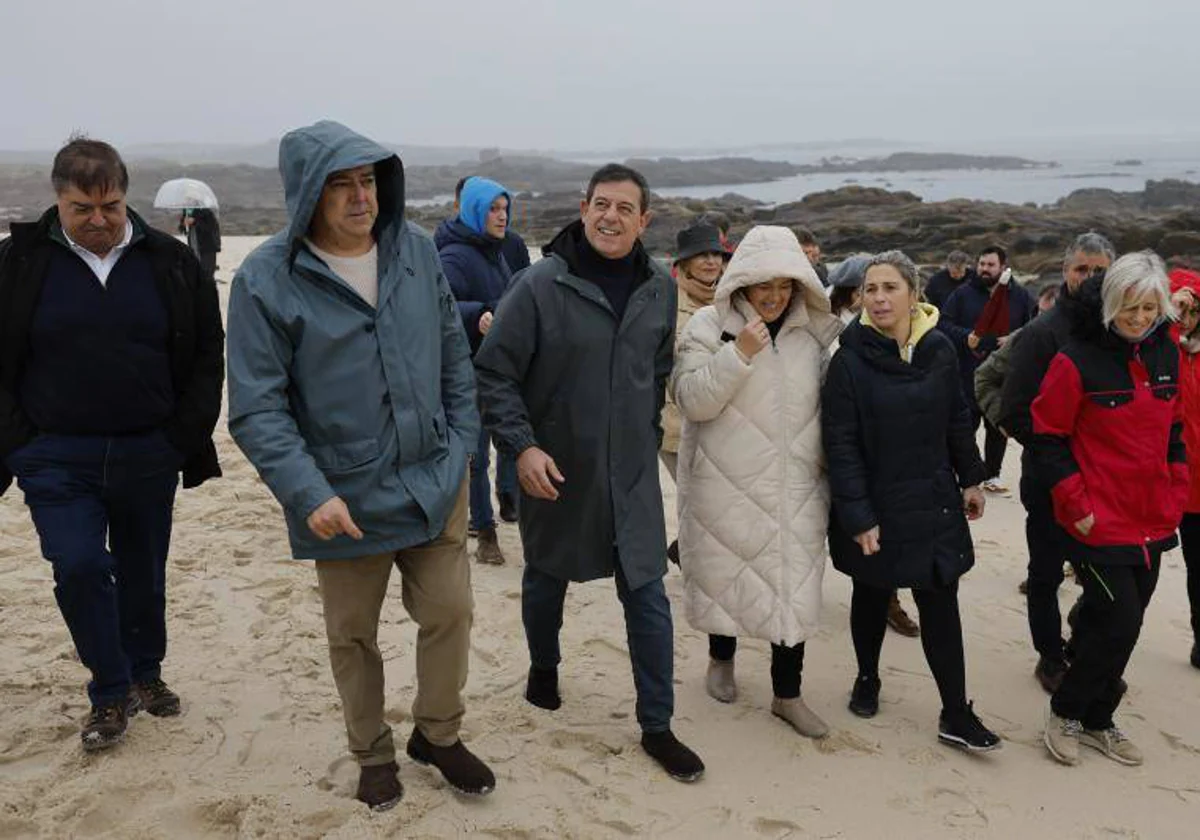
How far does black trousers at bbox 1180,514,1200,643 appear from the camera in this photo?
421cm

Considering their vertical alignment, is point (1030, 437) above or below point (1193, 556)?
above

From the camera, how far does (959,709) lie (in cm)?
365

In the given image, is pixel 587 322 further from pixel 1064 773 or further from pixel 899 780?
pixel 1064 773

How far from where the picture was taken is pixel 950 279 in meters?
8.53

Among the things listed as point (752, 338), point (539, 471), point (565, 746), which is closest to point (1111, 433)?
point (752, 338)

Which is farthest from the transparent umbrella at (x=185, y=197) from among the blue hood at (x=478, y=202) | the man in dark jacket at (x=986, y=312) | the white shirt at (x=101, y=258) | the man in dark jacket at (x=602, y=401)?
the man in dark jacket at (x=602, y=401)

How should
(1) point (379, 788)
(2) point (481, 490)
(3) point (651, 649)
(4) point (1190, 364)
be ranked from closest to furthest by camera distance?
(1) point (379, 788)
(3) point (651, 649)
(4) point (1190, 364)
(2) point (481, 490)

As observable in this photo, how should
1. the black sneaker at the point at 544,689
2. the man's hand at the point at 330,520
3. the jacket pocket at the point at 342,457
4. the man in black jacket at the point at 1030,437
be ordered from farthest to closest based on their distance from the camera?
the black sneaker at the point at 544,689
the man in black jacket at the point at 1030,437
the jacket pocket at the point at 342,457
the man's hand at the point at 330,520

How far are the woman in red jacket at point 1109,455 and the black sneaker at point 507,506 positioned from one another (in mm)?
3220

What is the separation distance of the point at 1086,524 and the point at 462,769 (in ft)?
7.35

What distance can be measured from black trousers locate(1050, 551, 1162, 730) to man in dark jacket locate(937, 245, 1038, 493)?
371 centimetres

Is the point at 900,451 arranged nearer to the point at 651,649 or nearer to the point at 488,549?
the point at 651,649

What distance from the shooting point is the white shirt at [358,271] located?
2900 millimetres

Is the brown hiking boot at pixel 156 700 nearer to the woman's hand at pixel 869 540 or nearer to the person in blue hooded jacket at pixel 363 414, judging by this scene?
→ the person in blue hooded jacket at pixel 363 414
